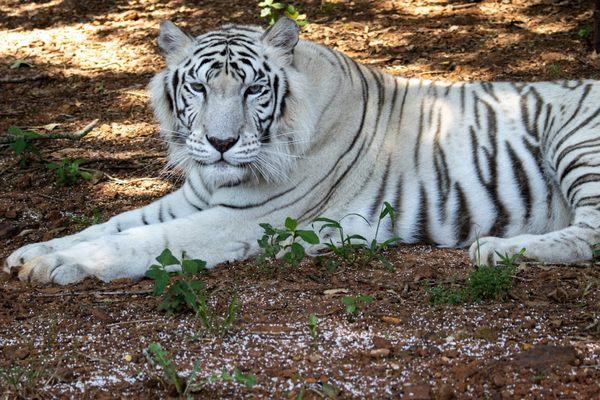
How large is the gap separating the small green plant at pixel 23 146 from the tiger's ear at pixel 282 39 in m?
1.97

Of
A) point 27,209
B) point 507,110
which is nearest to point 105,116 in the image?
point 27,209

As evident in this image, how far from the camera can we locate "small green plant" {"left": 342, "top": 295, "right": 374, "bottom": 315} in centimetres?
337

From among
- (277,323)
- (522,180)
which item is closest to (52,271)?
(277,323)

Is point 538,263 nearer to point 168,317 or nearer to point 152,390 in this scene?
point 168,317

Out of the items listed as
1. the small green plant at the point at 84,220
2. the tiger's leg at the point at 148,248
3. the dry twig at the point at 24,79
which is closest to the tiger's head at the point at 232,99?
the tiger's leg at the point at 148,248

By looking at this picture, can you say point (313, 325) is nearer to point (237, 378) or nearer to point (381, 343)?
point (381, 343)

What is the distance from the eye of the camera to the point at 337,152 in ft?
15.6

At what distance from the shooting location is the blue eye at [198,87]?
4.54m

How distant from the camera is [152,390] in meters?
2.87

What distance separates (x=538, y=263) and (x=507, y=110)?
118 centimetres

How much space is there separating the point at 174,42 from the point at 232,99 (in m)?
0.52

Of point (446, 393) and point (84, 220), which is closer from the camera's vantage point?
point (446, 393)

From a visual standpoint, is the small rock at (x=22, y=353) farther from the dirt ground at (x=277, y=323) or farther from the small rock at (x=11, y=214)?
the small rock at (x=11, y=214)

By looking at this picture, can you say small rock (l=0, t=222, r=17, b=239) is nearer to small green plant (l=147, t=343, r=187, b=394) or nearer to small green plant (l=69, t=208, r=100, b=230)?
small green plant (l=69, t=208, r=100, b=230)
